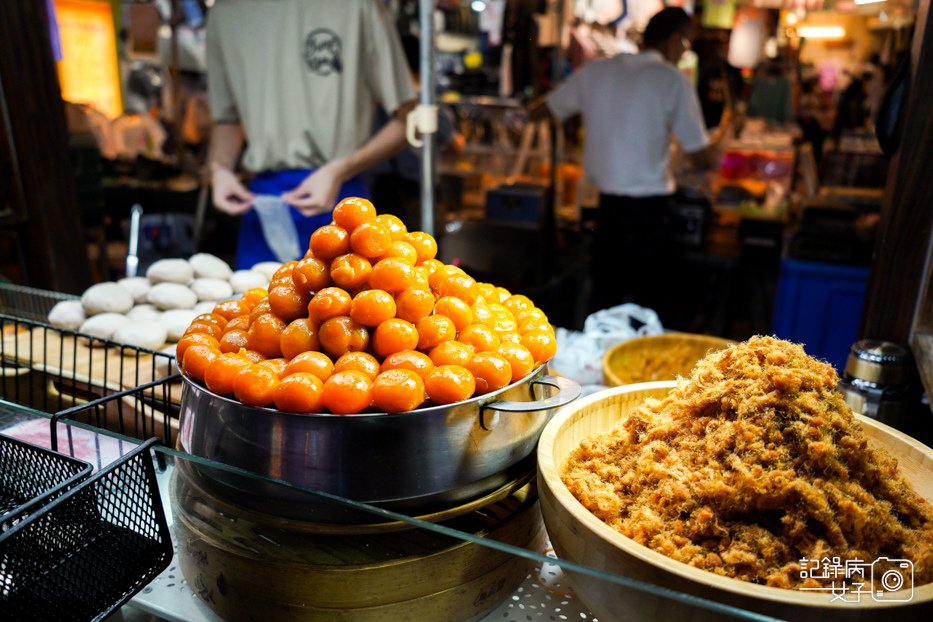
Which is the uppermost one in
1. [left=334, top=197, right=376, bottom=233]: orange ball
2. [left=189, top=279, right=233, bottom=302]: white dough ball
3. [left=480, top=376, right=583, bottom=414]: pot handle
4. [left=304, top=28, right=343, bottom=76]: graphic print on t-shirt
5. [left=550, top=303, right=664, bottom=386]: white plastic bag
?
[left=304, top=28, right=343, bottom=76]: graphic print on t-shirt

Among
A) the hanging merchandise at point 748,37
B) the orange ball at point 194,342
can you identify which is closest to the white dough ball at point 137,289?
the orange ball at point 194,342

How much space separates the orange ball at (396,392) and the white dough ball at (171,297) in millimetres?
1470

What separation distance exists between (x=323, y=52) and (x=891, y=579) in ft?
8.61

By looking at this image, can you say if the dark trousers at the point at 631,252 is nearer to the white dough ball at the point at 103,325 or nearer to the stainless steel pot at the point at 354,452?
the white dough ball at the point at 103,325

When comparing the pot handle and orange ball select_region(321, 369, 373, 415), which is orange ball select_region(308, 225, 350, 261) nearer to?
orange ball select_region(321, 369, 373, 415)

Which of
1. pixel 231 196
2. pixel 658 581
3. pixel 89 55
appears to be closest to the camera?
pixel 658 581

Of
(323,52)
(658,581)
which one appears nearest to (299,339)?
Result: (658,581)

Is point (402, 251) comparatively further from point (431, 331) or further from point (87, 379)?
point (87, 379)

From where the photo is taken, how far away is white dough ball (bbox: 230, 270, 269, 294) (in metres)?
2.28

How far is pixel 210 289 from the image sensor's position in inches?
89.0

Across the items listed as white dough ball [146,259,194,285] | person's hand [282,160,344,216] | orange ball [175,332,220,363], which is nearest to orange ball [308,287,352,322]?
orange ball [175,332,220,363]

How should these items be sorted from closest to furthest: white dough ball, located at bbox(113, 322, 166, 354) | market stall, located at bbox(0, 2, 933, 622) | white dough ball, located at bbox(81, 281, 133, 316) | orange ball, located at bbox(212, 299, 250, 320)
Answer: market stall, located at bbox(0, 2, 933, 622) < orange ball, located at bbox(212, 299, 250, 320) < white dough ball, located at bbox(113, 322, 166, 354) < white dough ball, located at bbox(81, 281, 133, 316)

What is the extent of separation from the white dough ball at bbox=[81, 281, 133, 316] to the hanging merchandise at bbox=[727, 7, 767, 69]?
738 centimetres
